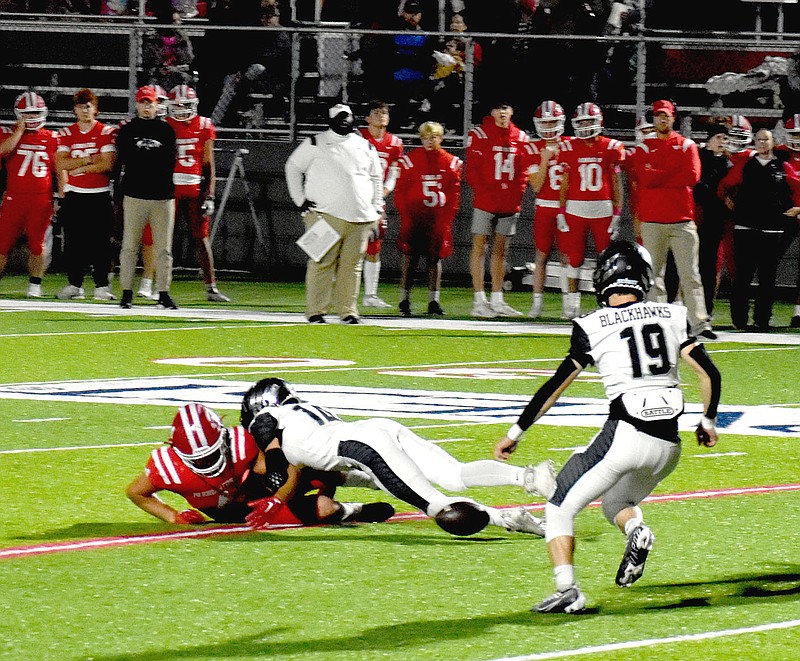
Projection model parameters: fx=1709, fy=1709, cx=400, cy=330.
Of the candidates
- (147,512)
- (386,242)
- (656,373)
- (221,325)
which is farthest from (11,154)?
(656,373)

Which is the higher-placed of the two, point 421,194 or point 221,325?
point 421,194

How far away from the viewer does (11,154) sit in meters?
18.8

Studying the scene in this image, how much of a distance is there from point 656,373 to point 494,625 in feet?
3.65

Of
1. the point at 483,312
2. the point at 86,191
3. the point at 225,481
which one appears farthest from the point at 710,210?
the point at 225,481

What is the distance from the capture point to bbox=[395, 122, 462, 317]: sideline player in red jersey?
1803 centimetres

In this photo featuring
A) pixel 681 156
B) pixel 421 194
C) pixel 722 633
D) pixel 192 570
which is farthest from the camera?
pixel 421 194

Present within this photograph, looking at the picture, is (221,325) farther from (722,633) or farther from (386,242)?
(722,633)

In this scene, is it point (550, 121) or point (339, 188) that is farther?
point (550, 121)

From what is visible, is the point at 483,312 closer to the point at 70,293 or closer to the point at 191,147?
the point at 191,147

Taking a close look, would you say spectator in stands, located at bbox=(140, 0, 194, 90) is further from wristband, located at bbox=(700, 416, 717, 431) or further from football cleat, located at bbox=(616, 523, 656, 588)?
football cleat, located at bbox=(616, 523, 656, 588)

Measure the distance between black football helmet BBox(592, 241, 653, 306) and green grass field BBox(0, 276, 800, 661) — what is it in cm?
114

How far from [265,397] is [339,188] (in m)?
8.81

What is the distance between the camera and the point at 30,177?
61.9 feet

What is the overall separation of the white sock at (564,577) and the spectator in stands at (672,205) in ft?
33.7
